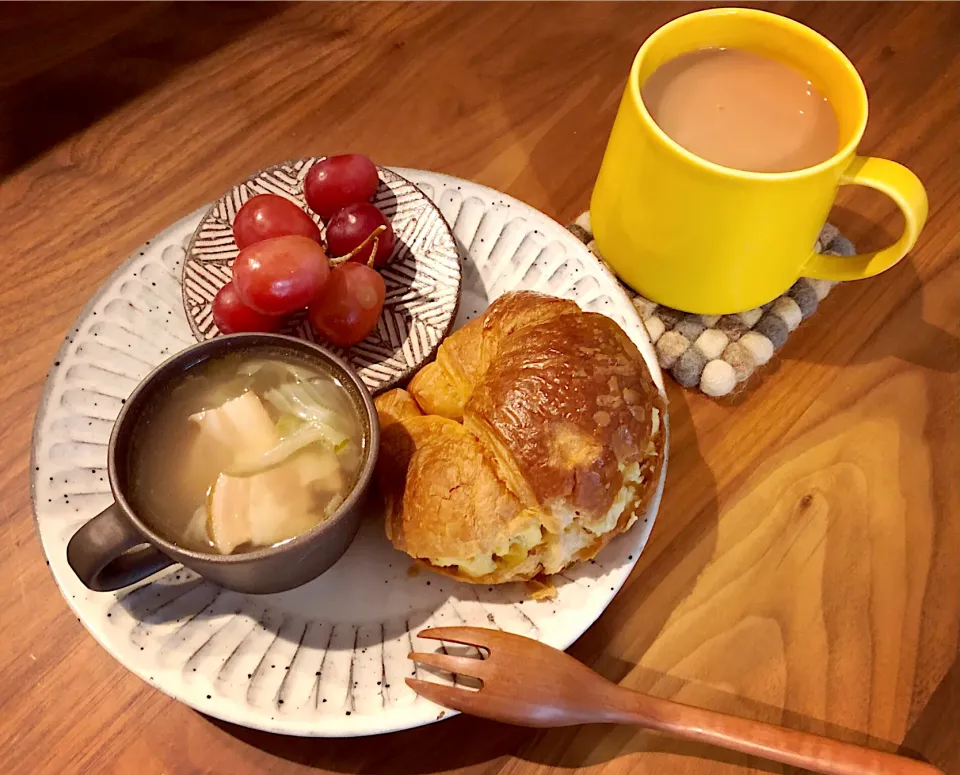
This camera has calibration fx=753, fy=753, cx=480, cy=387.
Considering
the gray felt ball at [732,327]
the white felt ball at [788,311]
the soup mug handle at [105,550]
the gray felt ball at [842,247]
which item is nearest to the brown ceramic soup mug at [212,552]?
the soup mug handle at [105,550]

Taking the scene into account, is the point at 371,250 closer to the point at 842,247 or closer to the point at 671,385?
the point at 671,385

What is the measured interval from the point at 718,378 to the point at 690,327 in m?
0.11

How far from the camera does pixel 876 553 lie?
120 cm

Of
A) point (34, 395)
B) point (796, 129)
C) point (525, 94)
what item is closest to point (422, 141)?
point (525, 94)

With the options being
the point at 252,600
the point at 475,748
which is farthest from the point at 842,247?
the point at 252,600

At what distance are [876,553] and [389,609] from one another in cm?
78

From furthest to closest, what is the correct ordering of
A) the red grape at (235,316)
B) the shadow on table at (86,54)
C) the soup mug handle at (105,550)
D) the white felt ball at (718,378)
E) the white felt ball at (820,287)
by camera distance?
the shadow on table at (86,54) < the white felt ball at (820,287) < the white felt ball at (718,378) < the red grape at (235,316) < the soup mug handle at (105,550)

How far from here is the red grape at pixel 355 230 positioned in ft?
3.99

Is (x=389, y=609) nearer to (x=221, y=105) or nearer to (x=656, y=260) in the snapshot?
(x=656, y=260)

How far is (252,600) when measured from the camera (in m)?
1.08

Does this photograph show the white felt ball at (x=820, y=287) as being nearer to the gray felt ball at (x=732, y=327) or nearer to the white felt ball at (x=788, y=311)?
the white felt ball at (x=788, y=311)

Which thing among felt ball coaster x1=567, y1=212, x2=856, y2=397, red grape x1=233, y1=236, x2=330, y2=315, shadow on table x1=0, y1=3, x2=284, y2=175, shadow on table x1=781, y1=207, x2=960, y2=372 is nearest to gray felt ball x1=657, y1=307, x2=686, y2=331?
felt ball coaster x1=567, y1=212, x2=856, y2=397

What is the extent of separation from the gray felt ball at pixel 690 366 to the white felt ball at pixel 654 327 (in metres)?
0.06

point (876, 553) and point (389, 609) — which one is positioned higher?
point (389, 609)
